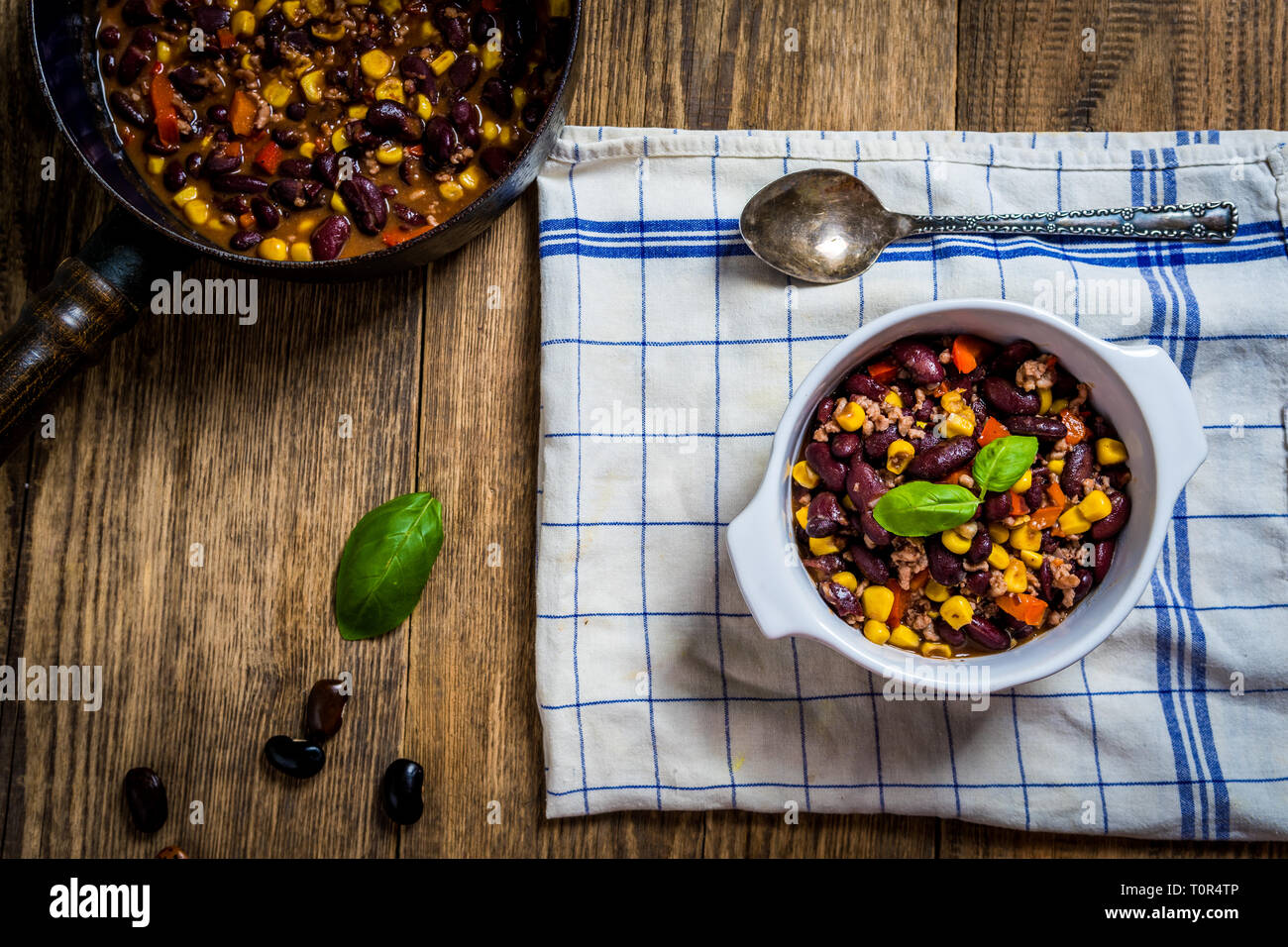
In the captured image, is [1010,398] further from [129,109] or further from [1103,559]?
[129,109]

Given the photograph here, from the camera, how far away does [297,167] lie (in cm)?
169

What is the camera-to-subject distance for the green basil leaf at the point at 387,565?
5.79ft

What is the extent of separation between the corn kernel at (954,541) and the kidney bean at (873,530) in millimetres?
86

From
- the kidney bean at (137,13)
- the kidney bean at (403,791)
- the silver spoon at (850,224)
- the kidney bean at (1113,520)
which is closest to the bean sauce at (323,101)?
the kidney bean at (137,13)

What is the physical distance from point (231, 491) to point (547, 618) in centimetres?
72

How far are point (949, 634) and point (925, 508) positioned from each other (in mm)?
274

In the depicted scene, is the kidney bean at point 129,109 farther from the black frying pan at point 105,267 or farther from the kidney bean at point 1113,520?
the kidney bean at point 1113,520

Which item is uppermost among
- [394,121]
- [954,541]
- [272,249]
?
[394,121]

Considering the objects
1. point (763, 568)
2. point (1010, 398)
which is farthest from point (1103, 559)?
point (763, 568)

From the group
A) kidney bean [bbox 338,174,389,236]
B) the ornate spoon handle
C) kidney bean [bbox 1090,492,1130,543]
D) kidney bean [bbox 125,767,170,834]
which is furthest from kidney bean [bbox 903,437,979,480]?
kidney bean [bbox 125,767,170,834]

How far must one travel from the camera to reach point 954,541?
143 centimetres

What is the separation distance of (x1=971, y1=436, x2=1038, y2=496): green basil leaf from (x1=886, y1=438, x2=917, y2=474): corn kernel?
0.10 m
